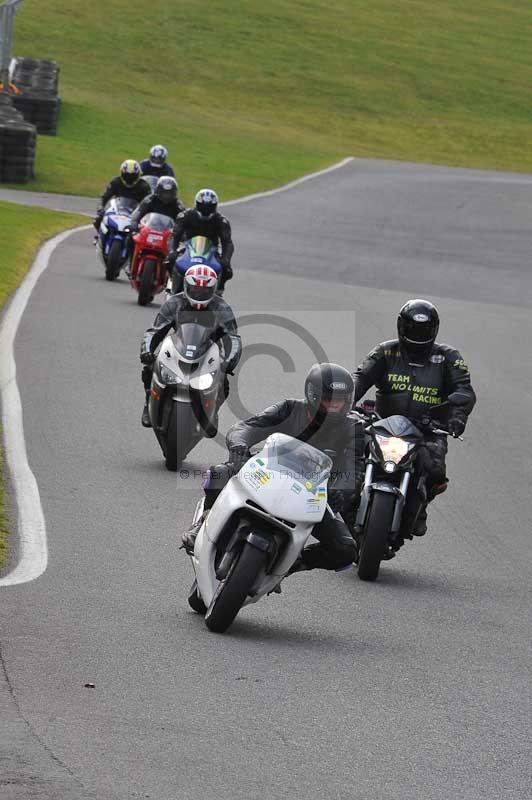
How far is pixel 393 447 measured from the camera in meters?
10.2

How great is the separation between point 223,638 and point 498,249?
28.6 metres

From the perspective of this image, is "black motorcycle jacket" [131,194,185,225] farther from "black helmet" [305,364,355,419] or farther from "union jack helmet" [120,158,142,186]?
"black helmet" [305,364,355,419]

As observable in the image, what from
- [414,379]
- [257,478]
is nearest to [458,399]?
[414,379]

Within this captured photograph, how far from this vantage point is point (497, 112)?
69.0 m

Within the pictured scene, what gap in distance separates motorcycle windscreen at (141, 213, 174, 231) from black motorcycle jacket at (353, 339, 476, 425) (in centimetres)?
1165

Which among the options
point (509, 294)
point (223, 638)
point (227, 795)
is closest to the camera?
point (227, 795)

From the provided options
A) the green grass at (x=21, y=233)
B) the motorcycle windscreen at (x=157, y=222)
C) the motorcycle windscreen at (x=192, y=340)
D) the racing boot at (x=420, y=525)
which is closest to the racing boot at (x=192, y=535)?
the racing boot at (x=420, y=525)

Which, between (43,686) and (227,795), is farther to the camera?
(43,686)

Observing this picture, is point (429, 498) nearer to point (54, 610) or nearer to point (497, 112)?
point (54, 610)

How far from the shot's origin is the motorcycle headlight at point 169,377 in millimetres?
12594

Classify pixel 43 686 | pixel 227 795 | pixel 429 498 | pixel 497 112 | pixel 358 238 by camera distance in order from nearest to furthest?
pixel 227 795
pixel 43 686
pixel 429 498
pixel 358 238
pixel 497 112

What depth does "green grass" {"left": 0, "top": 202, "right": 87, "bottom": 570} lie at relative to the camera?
22906 millimetres

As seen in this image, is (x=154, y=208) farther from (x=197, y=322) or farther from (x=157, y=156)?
(x=197, y=322)

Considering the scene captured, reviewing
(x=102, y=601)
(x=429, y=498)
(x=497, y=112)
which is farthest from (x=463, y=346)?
(x=497, y=112)
